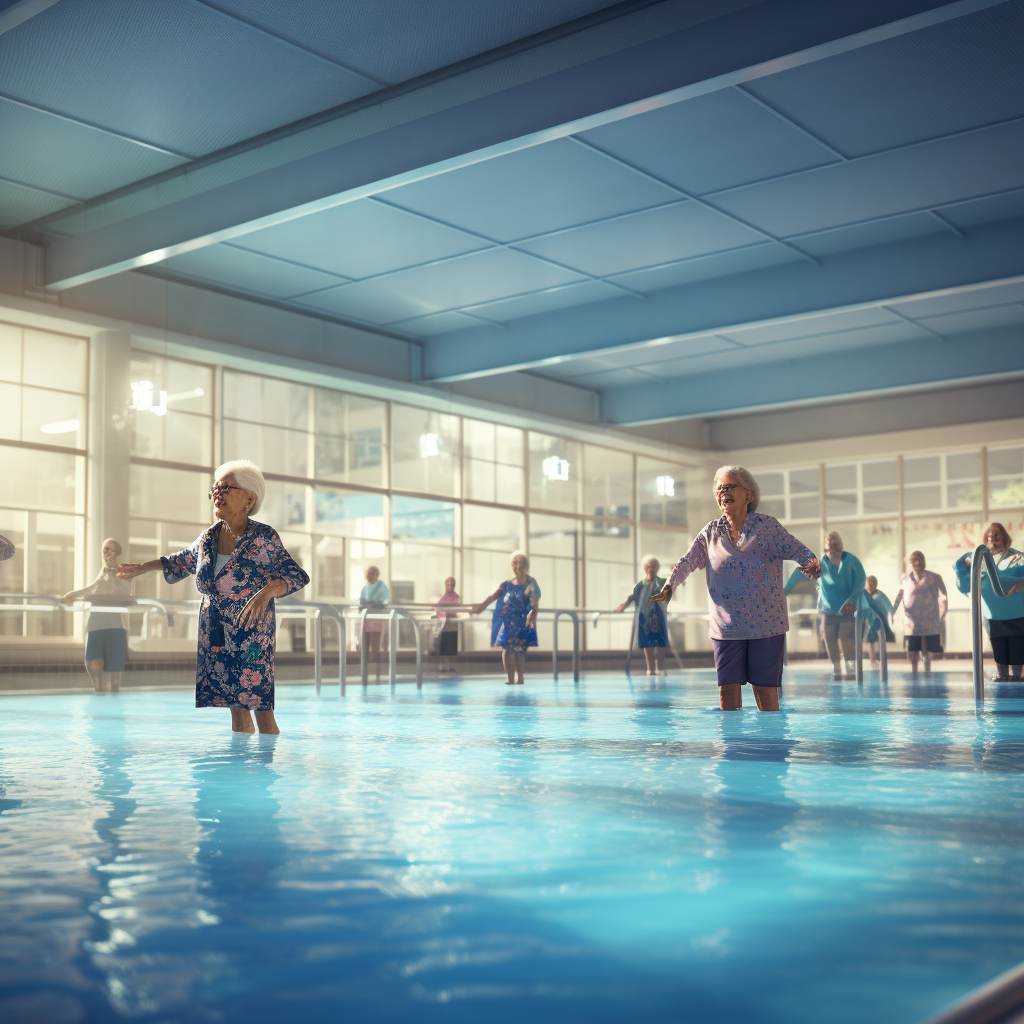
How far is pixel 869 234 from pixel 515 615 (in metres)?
6.04

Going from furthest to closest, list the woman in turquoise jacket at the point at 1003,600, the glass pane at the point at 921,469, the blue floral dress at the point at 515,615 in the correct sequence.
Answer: the glass pane at the point at 921,469 → the blue floral dress at the point at 515,615 → the woman in turquoise jacket at the point at 1003,600

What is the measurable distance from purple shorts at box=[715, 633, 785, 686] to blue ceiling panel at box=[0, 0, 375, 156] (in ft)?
18.4

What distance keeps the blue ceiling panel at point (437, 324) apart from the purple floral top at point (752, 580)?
10470mm

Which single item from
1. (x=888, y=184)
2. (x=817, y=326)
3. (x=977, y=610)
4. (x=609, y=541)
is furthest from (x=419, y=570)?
(x=977, y=610)

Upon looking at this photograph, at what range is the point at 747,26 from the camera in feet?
26.3

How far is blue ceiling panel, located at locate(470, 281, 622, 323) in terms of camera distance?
15.8 metres

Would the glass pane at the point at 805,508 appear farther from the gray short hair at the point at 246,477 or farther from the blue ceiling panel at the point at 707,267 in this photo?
the gray short hair at the point at 246,477

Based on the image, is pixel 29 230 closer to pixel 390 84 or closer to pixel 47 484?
pixel 47 484

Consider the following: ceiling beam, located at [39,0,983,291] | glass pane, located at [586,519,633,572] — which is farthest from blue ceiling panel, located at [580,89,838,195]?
glass pane, located at [586,519,633,572]

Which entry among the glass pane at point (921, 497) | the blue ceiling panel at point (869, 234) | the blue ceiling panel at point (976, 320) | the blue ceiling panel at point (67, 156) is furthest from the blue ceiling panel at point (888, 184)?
the glass pane at point (921, 497)

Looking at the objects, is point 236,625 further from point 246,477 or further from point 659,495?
point 659,495

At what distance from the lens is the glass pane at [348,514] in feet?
61.5

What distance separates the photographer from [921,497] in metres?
24.2

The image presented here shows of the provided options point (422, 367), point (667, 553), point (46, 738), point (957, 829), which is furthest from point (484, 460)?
point (957, 829)
